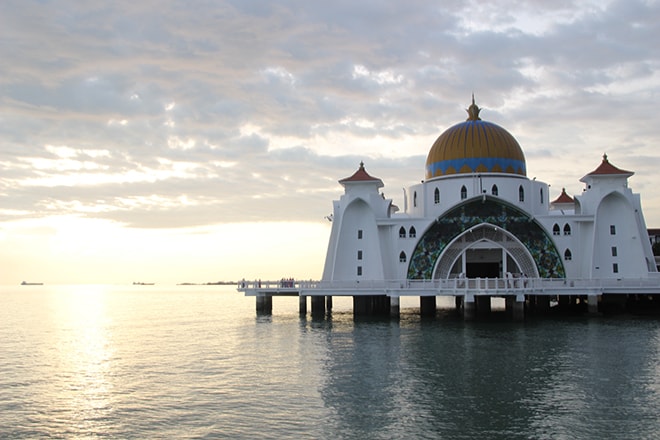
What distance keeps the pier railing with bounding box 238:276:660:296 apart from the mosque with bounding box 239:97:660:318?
0.63 feet

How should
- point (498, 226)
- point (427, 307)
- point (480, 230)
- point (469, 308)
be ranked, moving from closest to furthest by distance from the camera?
point (469, 308) < point (427, 307) < point (498, 226) < point (480, 230)

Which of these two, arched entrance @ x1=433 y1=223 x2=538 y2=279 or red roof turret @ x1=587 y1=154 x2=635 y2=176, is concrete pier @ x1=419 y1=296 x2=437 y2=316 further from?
red roof turret @ x1=587 y1=154 x2=635 y2=176

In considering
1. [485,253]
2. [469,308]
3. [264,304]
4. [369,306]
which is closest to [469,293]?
[469,308]

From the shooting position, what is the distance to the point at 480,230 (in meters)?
47.2

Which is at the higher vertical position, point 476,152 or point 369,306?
point 476,152

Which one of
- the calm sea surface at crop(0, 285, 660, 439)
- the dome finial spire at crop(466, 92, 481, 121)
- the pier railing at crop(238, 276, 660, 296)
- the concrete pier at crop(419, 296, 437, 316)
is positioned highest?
the dome finial spire at crop(466, 92, 481, 121)

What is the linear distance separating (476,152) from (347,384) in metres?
29.9

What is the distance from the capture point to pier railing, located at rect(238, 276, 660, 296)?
1577 inches

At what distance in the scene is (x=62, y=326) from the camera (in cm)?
5122

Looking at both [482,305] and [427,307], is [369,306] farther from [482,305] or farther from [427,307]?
[482,305]

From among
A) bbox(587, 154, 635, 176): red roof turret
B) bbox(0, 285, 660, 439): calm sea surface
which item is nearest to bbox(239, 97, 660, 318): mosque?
bbox(587, 154, 635, 176): red roof turret

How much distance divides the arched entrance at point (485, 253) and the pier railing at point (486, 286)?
4038mm

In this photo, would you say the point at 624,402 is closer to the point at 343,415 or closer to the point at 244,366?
the point at 343,415

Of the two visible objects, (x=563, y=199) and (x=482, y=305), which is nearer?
(x=482, y=305)
